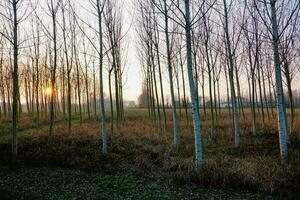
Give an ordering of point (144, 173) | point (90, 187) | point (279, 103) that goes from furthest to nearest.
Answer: point (144, 173)
point (279, 103)
point (90, 187)

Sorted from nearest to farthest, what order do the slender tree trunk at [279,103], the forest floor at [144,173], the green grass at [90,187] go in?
1. the green grass at [90,187]
2. the forest floor at [144,173]
3. the slender tree trunk at [279,103]

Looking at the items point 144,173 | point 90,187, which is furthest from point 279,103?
point 90,187

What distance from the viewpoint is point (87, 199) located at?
15.2 feet

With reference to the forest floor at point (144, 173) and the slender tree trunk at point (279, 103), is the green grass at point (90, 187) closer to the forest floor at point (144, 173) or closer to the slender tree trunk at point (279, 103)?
the forest floor at point (144, 173)

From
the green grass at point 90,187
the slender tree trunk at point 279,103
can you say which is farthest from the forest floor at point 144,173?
the slender tree trunk at point 279,103

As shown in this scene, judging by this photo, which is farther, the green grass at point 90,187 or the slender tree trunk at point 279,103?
the slender tree trunk at point 279,103

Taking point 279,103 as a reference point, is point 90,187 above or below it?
below

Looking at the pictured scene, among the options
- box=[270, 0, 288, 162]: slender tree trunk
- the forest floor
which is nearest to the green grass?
the forest floor

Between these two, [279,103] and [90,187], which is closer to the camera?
[90,187]

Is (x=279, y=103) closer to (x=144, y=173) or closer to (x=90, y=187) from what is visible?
(x=144, y=173)

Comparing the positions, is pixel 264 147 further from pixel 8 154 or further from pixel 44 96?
pixel 44 96

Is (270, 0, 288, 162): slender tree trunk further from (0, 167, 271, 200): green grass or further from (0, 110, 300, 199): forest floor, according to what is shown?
(0, 167, 271, 200): green grass

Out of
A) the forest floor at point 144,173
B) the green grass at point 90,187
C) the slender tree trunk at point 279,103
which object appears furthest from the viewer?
the slender tree trunk at point 279,103

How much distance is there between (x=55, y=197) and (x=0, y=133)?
11.4m
